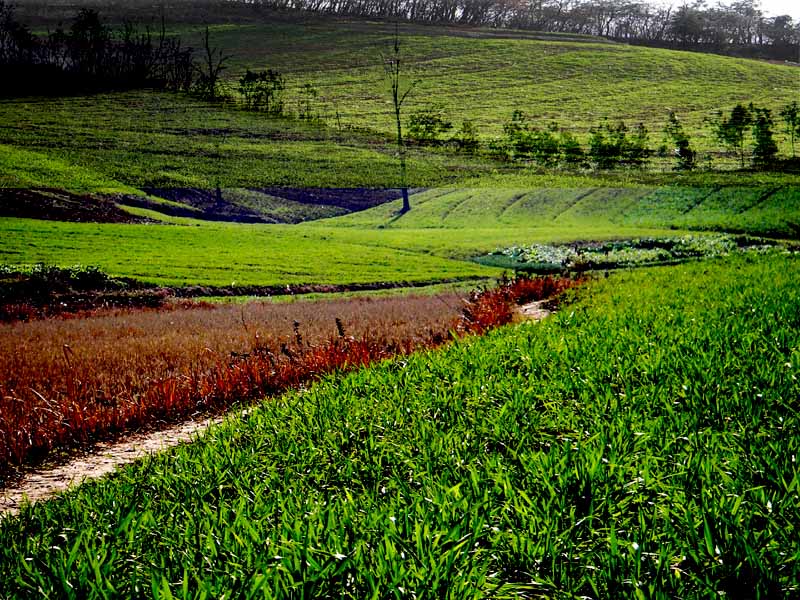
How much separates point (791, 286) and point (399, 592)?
10.7m

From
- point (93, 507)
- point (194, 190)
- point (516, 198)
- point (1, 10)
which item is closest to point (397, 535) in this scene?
point (93, 507)

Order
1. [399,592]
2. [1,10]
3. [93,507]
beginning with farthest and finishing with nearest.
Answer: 1. [1,10]
2. [93,507]
3. [399,592]

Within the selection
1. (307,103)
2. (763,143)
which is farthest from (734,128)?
(307,103)

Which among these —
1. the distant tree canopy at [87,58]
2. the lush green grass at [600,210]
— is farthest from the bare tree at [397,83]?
the distant tree canopy at [87,58]

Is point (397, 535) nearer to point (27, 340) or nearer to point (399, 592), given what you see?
point (399, 592)

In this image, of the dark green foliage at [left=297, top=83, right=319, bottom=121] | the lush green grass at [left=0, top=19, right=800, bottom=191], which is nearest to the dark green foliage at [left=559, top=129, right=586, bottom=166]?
the lush green grass at [left=0, top=19, right=800, bottom=191]

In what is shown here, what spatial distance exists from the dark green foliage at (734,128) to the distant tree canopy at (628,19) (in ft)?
11.6

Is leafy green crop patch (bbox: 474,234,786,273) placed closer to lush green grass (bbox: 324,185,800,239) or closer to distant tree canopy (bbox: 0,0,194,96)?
lush green grass (bbox: 324,185,800,239)

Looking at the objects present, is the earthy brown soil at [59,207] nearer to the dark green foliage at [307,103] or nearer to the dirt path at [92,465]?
the dark green foliage at [307,103]

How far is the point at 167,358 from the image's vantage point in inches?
426

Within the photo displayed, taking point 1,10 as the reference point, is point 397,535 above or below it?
below

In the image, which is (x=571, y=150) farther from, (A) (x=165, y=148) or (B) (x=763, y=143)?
(A) (x=165, y=148)

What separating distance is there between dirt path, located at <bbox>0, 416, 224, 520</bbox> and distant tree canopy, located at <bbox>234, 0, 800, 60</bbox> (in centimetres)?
1783

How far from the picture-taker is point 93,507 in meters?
4.23
